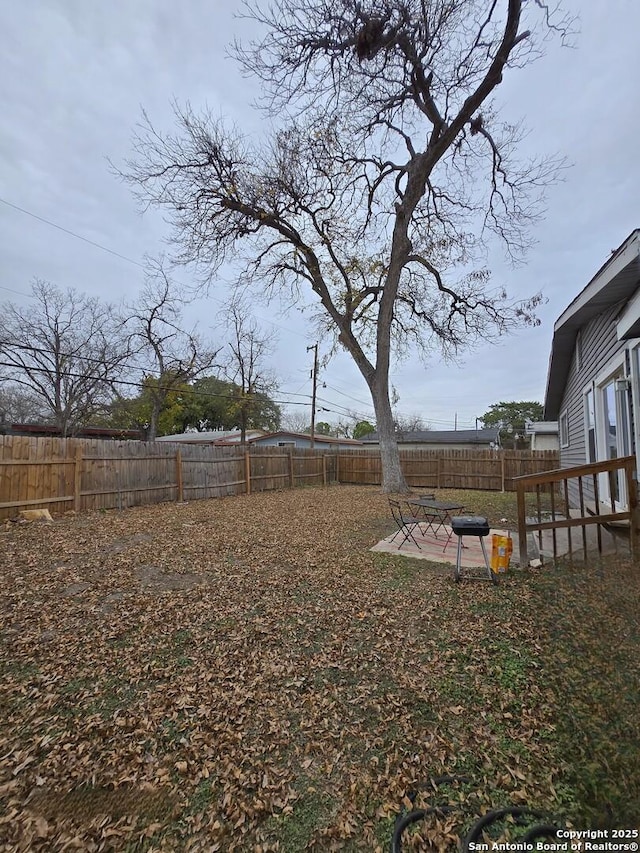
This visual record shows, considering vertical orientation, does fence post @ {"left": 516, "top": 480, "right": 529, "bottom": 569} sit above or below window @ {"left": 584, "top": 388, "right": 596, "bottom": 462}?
below

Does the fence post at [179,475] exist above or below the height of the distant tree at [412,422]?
below

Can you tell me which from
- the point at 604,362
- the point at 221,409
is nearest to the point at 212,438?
the point at 221,409

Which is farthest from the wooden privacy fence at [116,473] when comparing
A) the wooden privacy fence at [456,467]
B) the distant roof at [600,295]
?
the distant roof at [600,295]

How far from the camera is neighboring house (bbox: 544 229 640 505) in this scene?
406 cm

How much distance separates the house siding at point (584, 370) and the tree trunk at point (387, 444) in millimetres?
4764

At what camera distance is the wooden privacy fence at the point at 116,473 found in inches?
292

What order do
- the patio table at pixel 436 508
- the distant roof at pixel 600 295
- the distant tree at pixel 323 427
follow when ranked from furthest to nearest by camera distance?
1. the distant tree at pixel 323 427
2. the patio table at pixel 436 508
3. the distant roof at pixel 600 295

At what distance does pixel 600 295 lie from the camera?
4.79 m

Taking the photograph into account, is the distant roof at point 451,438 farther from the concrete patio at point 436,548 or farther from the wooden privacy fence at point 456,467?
the concrete patio at point 436,548

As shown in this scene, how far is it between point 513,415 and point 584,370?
37157mm

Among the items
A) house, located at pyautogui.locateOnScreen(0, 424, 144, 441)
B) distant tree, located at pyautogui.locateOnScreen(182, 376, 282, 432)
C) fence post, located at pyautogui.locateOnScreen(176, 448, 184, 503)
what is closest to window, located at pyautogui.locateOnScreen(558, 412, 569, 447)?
fence post, located at pyautogui.locateOnScreen(176, 448, 184, 503)

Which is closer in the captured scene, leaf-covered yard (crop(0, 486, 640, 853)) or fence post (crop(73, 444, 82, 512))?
leaf-covered yard (crop(0, 486, 640, 853))

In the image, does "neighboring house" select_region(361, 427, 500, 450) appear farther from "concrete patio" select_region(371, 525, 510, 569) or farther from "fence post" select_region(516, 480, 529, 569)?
"fence post" select_region(516, 480, 529, 569)

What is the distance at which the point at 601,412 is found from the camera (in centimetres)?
637
